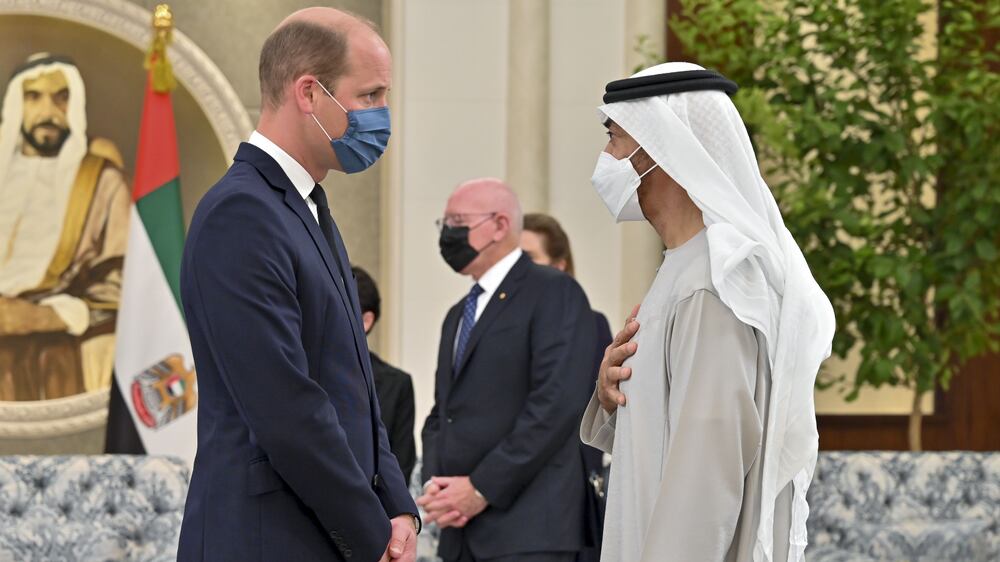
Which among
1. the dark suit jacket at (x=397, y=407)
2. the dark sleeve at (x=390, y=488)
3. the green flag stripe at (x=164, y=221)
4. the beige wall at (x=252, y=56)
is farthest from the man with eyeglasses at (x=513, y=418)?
the beige wall at (x=252, y=56)

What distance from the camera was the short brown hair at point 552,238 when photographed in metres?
5.17

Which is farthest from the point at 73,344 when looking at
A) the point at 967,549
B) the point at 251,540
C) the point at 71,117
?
the point at 251,540

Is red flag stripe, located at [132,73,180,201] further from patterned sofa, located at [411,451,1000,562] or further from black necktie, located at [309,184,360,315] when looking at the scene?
black necktie, located at [309,184,360,315]

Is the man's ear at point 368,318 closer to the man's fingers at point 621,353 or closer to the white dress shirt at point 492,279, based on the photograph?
the white dress shirt at point 492,279

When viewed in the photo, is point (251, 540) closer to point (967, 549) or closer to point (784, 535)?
point (784, 535)

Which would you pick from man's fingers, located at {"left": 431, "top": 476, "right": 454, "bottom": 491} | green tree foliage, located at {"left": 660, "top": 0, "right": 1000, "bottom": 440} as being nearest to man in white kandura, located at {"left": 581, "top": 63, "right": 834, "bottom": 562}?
man's fingers, located at {"left": 431, "top": 476, "right": 454, "bottom": 491}

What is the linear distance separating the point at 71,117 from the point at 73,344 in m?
1.15

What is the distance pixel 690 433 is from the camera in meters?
1.98

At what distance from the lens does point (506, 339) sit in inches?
151

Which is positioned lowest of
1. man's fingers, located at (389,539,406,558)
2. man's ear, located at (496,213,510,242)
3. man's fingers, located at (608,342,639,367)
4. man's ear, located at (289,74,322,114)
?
man's fingers, located at (389,539,406,558)

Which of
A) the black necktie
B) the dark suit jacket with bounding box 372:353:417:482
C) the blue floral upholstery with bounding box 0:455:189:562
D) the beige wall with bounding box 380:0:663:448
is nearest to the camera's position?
the black necktie

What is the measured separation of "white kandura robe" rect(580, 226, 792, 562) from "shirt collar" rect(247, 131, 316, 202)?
0.65m

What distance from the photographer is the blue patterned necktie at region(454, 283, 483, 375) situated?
3.94 metres

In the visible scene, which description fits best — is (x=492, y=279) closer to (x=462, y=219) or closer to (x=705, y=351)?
(x=462, y=219)
